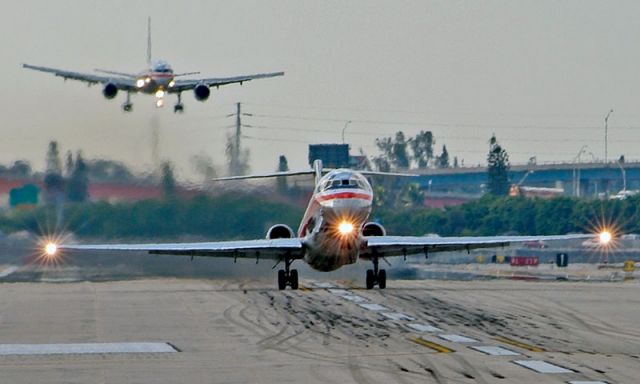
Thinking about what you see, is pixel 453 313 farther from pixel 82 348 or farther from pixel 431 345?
pixel 82 348

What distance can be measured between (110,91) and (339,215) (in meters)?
32.5

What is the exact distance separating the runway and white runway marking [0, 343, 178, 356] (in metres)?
0.49

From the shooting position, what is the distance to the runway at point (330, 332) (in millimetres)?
27500

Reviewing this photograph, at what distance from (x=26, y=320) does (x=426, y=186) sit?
13839cm

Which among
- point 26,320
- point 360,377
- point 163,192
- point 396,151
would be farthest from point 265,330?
point 396,151

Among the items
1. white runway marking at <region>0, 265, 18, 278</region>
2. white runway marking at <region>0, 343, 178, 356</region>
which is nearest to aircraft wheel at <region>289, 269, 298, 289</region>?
white runway marking at <region>0, 265, 18, 278</region>

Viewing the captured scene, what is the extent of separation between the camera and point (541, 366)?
28.3 meters

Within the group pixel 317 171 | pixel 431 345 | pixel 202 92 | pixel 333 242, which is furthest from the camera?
pixel 202 92

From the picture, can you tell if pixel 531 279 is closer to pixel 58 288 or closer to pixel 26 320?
pixel 58 288

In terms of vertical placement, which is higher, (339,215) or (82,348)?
(339,215)

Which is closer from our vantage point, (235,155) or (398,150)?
(235,155)

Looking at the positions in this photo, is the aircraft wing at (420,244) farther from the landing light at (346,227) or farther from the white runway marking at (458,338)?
the white runway marking at (458,338)

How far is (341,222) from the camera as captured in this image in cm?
5062

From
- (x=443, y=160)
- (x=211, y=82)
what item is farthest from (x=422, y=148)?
(x=211, y=82)
